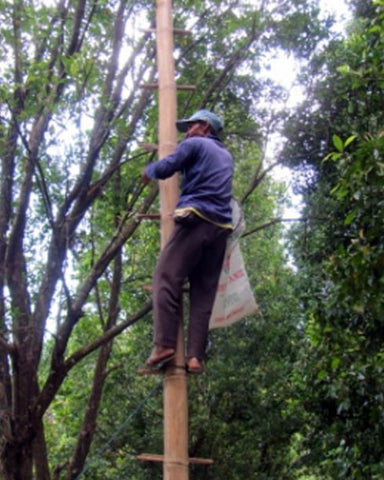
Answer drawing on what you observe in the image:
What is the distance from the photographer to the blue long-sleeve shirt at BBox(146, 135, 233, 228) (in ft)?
12.6

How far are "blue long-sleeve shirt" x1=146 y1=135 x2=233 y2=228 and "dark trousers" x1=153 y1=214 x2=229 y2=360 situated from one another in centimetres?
7

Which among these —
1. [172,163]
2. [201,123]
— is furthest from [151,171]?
[201,123]

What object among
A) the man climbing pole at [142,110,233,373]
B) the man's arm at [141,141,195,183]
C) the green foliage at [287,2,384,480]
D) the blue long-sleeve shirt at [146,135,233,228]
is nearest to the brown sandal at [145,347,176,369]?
the man climbing pole at [142,110,233,373]

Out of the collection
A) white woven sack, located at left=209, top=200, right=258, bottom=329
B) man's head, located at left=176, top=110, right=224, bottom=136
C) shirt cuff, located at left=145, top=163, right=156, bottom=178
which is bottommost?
white woven sack, located at left=209, top=200, right=258, bottom=329

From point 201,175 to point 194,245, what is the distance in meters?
0.37

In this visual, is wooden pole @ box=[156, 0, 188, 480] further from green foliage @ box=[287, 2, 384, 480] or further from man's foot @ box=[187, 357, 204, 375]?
green foliage @ box=[287, 2, 384, 480]

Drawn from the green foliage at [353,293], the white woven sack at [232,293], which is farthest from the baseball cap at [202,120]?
the green foliage at [353,293]

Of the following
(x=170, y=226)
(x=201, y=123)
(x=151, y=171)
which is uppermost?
(x=201, y=123)

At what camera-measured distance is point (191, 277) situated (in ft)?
13.1

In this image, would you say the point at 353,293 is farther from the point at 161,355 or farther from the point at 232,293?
the point at 161,355

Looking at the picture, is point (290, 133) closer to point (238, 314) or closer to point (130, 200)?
point (130, 200)

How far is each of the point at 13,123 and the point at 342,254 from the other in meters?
2.57

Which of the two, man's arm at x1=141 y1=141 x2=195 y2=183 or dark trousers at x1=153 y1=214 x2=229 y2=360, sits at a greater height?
man's arm at x1=141 y1=141 x2=195 y2=183

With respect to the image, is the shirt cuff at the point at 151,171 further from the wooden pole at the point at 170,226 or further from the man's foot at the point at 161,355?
the man's foot at the point at 161,355
